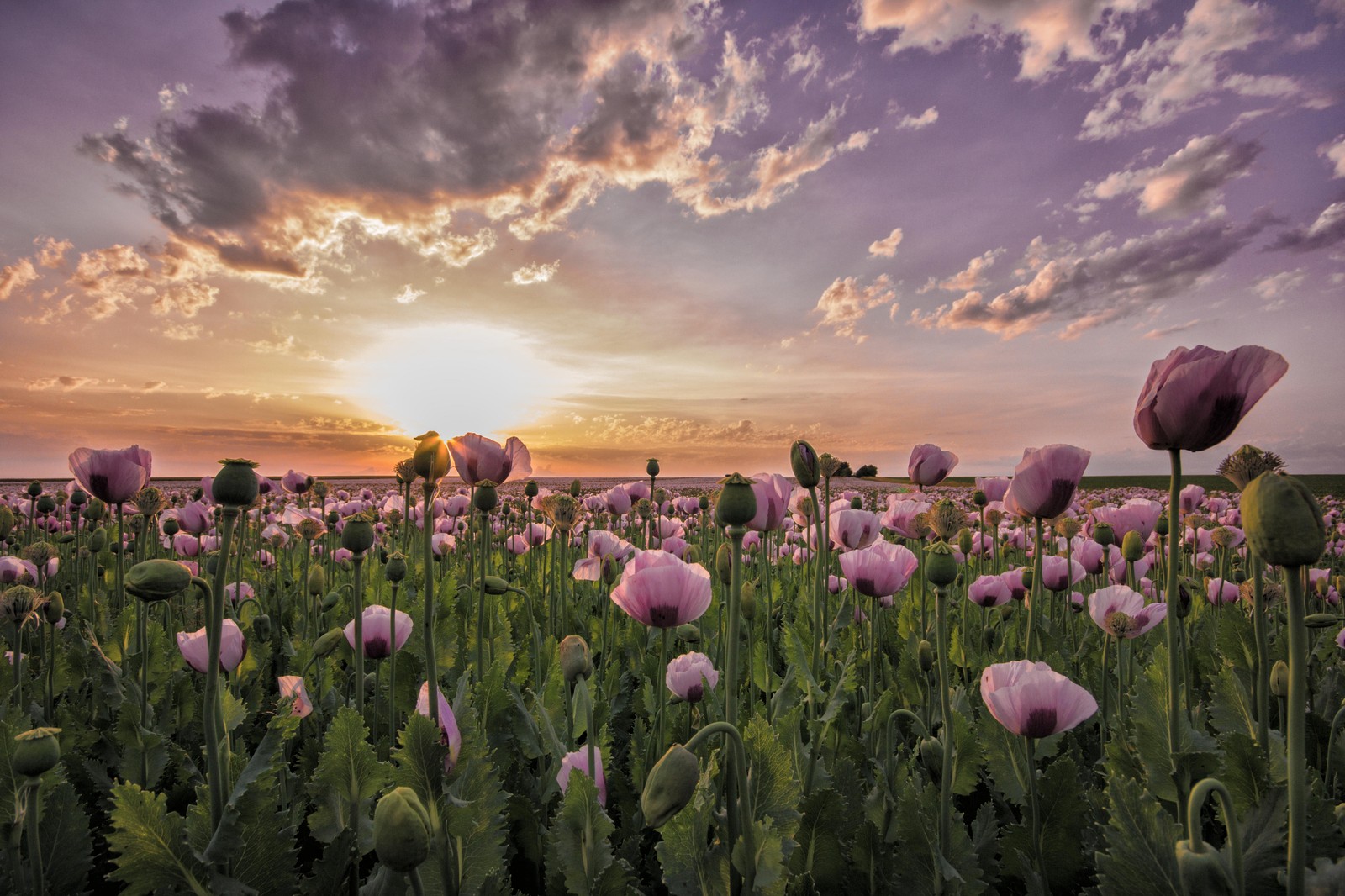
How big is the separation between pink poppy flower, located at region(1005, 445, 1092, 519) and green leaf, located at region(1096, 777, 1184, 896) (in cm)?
80

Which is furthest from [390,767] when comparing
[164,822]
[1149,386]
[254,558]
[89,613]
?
[254,558]

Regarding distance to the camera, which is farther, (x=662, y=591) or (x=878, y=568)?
(x=878, y=568)

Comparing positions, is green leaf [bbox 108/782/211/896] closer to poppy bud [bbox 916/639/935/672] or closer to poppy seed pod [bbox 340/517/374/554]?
poppy seed pod [bbox 340/517/374/554]

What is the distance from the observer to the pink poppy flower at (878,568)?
251 centimetres

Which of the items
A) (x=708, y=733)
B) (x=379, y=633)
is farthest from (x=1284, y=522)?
(x=379, y=633)

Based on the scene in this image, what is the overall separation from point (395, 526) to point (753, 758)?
5.03 m

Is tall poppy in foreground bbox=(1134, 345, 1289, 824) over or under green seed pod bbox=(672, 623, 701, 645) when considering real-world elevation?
over

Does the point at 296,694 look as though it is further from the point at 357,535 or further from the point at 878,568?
the point at 878,568

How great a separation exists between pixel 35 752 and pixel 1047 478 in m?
2.40

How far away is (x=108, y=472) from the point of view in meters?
2.55

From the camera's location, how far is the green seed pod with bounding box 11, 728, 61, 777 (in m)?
1.30

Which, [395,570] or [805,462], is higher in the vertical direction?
[805,462]

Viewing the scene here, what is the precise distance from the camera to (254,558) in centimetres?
602

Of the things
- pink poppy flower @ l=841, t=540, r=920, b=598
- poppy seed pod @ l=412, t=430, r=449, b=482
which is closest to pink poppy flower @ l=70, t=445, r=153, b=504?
poppy seed pod @ l=412, t=430, r=449, b=482
